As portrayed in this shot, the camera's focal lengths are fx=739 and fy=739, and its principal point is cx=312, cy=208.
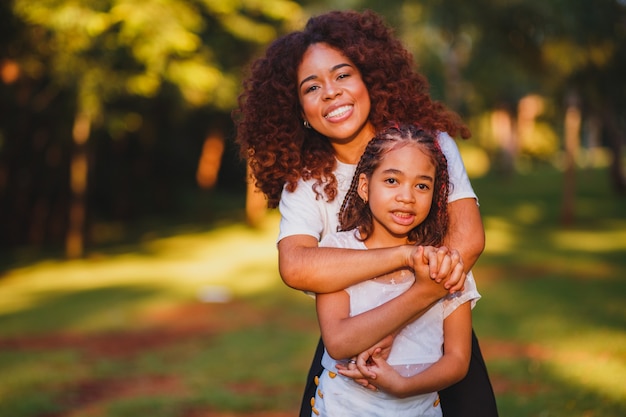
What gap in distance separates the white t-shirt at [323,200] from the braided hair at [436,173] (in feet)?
0.22

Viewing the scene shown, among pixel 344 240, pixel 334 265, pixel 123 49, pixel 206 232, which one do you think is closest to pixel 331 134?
pixel 344 240

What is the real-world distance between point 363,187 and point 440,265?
0.48 metres

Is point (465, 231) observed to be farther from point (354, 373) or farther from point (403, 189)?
point (354, 373)

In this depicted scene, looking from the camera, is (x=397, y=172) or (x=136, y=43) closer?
(x=397, y=172)

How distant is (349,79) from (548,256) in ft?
43.1

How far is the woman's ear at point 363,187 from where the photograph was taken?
2.62m

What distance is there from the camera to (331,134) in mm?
2834

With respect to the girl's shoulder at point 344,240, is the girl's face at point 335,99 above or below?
above

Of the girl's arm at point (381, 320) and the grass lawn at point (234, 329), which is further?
the grass lawn at point (234, 329)

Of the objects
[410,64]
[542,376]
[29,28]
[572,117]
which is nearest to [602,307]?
[542,376]

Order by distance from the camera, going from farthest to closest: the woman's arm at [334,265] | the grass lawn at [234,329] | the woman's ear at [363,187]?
the grass lawn at [234,329] < the woman's ear at [363,187] < the woman's arm at [334,265]

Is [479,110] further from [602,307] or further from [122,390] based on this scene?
[122,390]

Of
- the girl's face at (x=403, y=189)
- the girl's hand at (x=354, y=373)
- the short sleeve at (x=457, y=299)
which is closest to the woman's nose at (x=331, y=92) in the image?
the girl's face at (x=403, y=189)

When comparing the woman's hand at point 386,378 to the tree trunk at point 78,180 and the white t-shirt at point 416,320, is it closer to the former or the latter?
the white t-shirt at point 416,320
